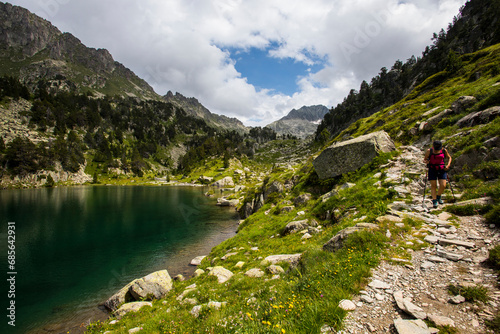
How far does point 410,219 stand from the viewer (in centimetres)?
936

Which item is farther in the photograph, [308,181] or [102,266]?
[308,181]

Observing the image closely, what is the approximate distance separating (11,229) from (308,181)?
54.5 meters

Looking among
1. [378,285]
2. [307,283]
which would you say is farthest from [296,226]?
[378,285]

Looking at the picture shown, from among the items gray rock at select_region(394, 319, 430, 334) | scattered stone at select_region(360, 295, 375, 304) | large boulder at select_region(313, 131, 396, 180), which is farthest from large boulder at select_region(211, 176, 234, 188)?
gray rock at select_region(394, 319, 430, 334)

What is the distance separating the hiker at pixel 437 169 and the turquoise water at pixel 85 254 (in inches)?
881

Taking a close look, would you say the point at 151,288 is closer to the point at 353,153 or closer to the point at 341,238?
the point at 341,238

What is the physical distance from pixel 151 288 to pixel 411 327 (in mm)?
17955

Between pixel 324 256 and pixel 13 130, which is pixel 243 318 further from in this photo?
pixel 13 130

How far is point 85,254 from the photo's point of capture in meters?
28.4

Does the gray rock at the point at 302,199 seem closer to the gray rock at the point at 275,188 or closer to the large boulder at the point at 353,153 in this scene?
the large boulder at the point at 353,153

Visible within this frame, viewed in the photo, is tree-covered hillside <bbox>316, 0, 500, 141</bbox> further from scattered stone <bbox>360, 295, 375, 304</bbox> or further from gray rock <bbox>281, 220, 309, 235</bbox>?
scattered stone <bbox>360, 295, 375, 304</bbox>

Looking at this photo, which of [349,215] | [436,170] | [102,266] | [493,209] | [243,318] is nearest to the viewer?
[243,318]

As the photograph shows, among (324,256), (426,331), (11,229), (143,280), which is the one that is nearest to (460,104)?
(324,256)

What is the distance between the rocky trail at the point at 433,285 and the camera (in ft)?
13.7
